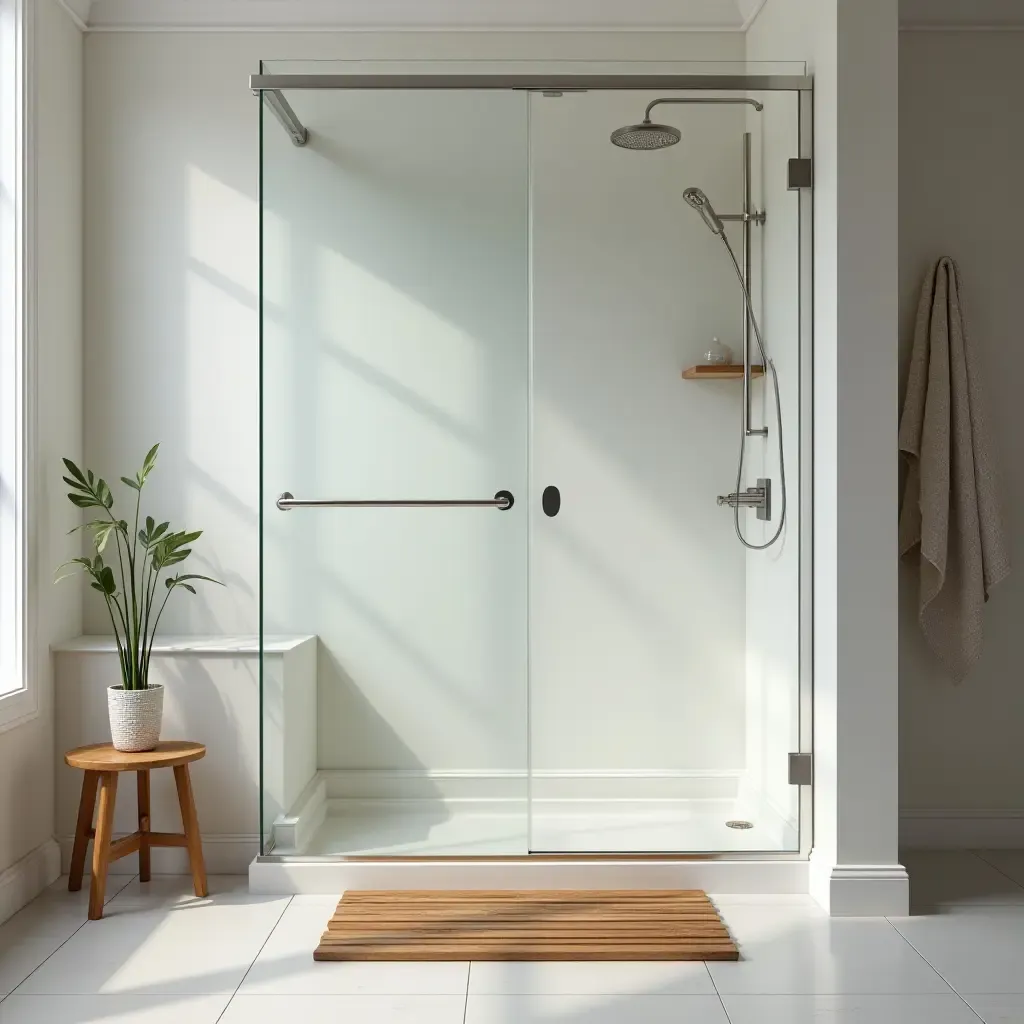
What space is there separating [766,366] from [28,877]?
2403 mm

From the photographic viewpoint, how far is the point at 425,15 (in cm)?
348

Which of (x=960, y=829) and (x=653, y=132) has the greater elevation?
(x=653, y=132)

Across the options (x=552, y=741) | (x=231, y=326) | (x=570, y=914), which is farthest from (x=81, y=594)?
(x=570, y=914)

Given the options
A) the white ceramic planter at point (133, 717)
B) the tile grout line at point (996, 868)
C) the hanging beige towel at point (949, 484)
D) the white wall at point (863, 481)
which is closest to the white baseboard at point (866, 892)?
the white wall at point (863, 481)

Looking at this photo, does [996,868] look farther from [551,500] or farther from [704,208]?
[704,208]

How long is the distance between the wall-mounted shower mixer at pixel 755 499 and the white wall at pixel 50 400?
1918 mm

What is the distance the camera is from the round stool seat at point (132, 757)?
2771 mm

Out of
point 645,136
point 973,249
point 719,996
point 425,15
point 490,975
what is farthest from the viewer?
point 425,15

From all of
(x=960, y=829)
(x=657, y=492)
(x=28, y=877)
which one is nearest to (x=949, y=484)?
(x=657, y=492)

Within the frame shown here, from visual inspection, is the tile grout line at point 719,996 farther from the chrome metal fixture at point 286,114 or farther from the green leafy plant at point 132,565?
the chrome metal fixture at point 286,114

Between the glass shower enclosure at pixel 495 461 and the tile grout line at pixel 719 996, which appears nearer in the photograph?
the tile grout line at pixel 719 996

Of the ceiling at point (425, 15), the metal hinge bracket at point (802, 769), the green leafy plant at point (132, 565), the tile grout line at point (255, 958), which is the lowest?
the tile grout line at point (255, 958)

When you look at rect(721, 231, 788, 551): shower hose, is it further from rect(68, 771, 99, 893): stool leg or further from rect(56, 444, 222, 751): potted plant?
rect(68, 771, 99, 893): stool leg

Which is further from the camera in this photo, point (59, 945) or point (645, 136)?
point (645, 136)
